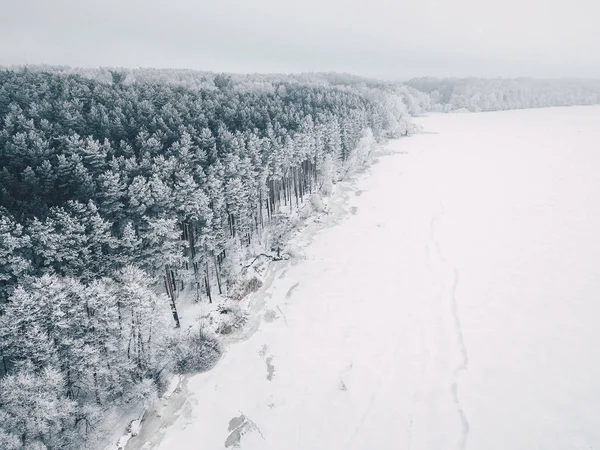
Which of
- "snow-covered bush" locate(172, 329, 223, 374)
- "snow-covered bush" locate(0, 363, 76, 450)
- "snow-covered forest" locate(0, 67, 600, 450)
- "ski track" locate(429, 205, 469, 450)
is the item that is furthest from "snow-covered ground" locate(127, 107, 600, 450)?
"snow-covered bush" locate(0, 363, 76, 450)

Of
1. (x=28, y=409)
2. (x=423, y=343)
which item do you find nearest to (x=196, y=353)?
(x=28, y=409)

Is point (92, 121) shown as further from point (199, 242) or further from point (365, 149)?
point (365, 149)

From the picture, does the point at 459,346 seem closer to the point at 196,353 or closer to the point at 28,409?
the point at 196,353

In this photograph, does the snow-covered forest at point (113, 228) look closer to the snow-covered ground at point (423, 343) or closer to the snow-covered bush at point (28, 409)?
the snow-covered bush at point (28, 409)

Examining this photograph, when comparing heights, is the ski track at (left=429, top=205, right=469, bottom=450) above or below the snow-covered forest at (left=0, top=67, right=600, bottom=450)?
below

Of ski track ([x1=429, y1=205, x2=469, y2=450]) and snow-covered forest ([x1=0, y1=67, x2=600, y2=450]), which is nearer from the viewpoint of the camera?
ski track ([x1=429, y1=205, x2=469, y2=450])

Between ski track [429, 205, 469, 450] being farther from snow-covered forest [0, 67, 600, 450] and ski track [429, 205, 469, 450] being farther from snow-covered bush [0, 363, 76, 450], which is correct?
snow-covered bush [0, 363, 76, 450]
